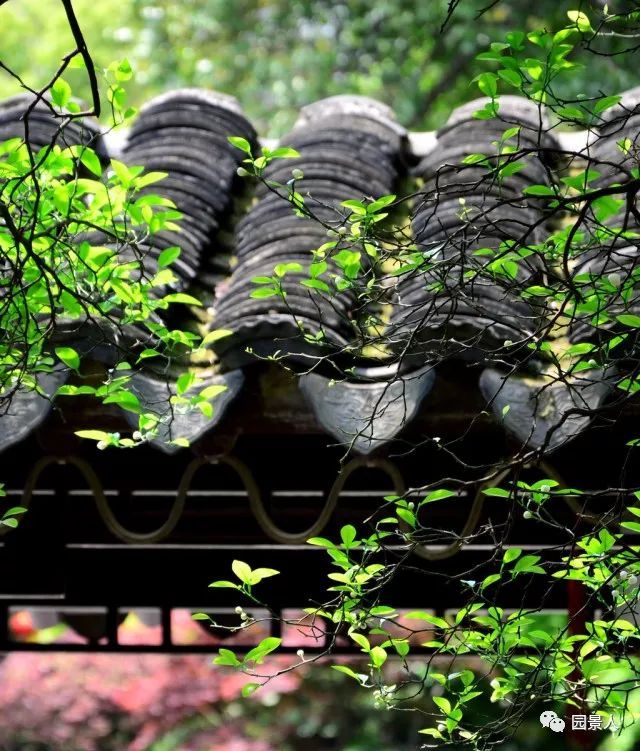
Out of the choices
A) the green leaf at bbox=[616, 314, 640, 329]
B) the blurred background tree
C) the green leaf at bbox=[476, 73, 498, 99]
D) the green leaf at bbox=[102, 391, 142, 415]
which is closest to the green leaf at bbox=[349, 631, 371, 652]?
the green leaf at bbox=[102, 391, 142, 415]

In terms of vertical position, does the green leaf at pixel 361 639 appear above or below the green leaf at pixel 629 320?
below

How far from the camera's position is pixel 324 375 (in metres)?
2.40

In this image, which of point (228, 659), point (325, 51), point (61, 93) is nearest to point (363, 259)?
point (61, 93)

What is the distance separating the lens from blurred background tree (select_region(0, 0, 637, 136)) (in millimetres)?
10734

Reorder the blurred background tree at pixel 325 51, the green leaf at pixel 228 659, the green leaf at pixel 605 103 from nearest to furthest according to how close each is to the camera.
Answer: the green leaf at pixel 605 103 < the green leaf at pixel 228 659 < the blurred background tree at pixel 325 51

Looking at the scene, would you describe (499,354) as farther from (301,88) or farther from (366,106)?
(301,88)

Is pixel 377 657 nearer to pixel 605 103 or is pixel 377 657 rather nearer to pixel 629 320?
pixel 629 320

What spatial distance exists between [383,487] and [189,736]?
4.80 metres

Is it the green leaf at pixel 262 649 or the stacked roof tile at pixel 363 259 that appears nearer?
the green leaf at pixel 262 649

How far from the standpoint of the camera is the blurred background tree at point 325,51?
10.7m

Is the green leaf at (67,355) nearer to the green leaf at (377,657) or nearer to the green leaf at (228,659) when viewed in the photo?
the green leaf at (228,659)

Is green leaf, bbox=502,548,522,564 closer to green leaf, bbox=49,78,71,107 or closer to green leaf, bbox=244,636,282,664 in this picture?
green leaf, bbox=244,636,282,664

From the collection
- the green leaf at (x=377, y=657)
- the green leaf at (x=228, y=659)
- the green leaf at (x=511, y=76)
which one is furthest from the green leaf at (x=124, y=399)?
the green leaf at (x=511, y=76)

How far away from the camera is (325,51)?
1150cm
